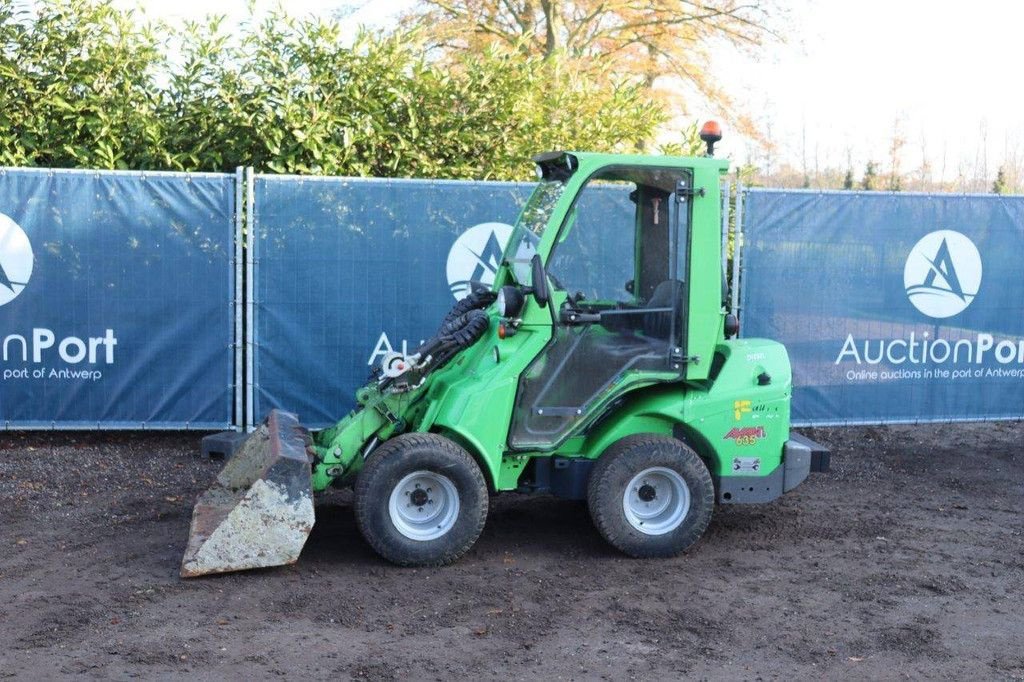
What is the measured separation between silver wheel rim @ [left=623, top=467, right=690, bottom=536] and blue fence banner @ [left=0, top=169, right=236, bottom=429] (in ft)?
13.0

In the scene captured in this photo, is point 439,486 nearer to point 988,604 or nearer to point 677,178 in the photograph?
point 677,178

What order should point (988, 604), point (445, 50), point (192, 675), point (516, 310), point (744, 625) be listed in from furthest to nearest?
1. point (445, 50)
2. point (516, 310)
3. point (988, 604)
4. point (744, 625)
5. point (192, 675)

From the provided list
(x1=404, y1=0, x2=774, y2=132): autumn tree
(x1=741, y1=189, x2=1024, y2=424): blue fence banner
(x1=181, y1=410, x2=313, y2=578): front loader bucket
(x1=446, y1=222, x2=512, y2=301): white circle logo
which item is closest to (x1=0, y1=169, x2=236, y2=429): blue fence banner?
(x1=446, y1=222, x2=512, y2=301): white circle logo

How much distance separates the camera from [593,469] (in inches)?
256

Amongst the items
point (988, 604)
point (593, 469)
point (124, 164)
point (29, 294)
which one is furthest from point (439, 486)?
point (124, 164)

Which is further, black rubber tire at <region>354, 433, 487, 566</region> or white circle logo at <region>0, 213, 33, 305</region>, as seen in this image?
white circle logo at <region>0, 213, 33, 305</region>

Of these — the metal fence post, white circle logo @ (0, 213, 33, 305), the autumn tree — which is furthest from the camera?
the autumn tree

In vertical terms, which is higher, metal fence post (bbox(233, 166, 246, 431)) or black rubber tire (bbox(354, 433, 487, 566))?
metal fence post (bbox(233, 166, 246, 431))

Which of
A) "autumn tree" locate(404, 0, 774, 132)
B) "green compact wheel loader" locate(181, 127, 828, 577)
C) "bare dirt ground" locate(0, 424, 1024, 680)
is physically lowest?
"bare dirt ground" locate(0, 424, 1024, 680)

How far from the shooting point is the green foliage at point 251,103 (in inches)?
416

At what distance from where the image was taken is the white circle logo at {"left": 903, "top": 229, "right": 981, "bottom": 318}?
9805 millimetres

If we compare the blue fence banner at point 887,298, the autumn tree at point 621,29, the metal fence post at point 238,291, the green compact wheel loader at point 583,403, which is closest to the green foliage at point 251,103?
the metal fence post at point 238,291

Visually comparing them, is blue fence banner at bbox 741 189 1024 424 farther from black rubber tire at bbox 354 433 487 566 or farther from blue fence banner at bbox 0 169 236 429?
blue fence banner at bbox 0 169 236 429

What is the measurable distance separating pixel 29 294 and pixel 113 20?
11.0ft
